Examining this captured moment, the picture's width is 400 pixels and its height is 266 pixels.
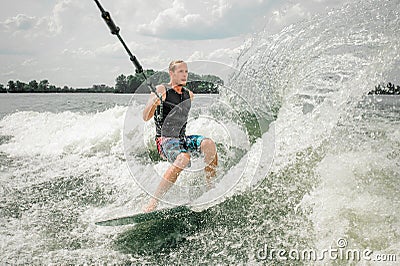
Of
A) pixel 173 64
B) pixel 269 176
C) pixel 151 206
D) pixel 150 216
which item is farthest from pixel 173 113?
pixel 269 176

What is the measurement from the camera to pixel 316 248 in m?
3.72

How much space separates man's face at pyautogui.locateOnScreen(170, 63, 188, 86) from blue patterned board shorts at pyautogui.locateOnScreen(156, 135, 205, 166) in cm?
76

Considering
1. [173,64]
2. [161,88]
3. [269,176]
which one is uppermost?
[173,64]

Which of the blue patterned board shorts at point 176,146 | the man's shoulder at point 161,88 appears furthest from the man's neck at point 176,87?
the blue patterned board shorts at point 176,146

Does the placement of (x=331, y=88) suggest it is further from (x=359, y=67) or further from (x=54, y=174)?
(x=54, y=174)

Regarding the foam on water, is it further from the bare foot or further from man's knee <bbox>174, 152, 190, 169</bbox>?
man's knee <bbox>174, 152, 190, 169</bbox>

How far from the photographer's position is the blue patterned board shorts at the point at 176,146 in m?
4.86

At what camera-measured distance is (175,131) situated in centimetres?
504

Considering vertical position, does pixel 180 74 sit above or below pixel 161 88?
above

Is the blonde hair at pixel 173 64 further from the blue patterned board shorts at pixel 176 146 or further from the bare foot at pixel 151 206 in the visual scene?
the bare foot at pixel 151 206

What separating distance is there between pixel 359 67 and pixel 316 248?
338 centimetres

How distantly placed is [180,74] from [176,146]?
3.03 feet

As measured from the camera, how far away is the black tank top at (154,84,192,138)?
4.84 m

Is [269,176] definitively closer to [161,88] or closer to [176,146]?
[176,146]
